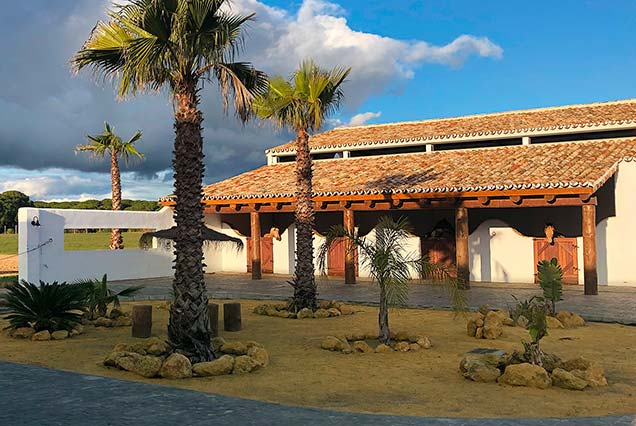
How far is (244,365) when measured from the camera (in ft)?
28.3

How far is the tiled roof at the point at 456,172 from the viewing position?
18859 mm

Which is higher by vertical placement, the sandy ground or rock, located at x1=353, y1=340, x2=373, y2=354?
Result: rock, located at x1=353, y1=340, x2=373, y2=354

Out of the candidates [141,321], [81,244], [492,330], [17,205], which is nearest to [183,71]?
[141,321]

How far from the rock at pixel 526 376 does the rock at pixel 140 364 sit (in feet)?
14.5

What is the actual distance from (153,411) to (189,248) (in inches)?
131

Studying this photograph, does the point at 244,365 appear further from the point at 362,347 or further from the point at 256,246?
the point at 256,246

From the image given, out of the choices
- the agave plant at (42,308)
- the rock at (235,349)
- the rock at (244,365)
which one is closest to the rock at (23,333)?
the agave plant at (42,308)

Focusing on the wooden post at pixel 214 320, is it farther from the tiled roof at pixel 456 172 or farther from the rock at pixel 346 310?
the tiled roof at pixel 456 172

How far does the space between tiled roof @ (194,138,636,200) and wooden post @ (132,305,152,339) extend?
34.4ft

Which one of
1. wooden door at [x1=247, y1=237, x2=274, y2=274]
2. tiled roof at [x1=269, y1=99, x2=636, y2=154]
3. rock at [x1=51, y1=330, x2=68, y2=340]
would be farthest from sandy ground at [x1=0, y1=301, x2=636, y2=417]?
wooden door at [x1=247, y1=237, x2=274, y2=274]

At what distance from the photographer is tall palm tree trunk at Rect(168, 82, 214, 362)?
30.1 ft

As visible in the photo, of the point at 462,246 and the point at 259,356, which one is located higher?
the point at 462,246

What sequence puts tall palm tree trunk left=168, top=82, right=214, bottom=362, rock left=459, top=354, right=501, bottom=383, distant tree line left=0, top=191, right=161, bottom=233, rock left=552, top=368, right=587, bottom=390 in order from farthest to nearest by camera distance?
distant tree line left=0, top=191, right=161, bottom=233, tall palm tree trunk left=168, top=82, right=214, bottom=362, rock left=459, top=354, right=501, bottom=383, rock left=552, top=368, right=587, bottom=390

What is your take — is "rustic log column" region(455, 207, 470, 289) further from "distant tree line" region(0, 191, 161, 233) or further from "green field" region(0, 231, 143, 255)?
"distant tree line" region(0, 191, 161, 233)
